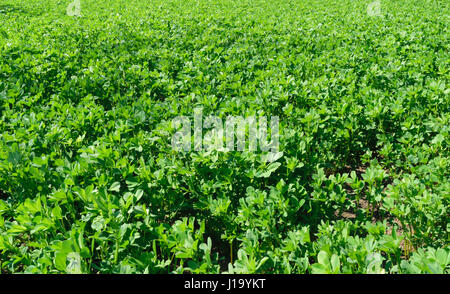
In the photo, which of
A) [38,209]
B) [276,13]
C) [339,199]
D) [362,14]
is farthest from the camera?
[276,13]

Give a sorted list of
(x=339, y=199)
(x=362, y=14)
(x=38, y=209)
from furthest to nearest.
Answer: (x=362, y=14)
(x=339, y=199)
(x=38, y=209)

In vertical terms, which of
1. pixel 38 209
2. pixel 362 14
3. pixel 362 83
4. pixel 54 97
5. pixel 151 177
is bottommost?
pixel 38 209

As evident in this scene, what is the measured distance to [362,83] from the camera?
451 cm

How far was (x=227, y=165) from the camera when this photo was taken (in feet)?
8.42

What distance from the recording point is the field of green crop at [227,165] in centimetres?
188

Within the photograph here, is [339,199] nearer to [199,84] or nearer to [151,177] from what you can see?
[151,177]

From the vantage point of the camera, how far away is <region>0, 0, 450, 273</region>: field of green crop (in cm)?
188

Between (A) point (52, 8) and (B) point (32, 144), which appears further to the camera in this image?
(A) point (52, 8)

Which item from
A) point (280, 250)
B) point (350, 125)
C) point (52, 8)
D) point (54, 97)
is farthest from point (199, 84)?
point (52, 8)

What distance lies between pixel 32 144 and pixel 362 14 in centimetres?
1071

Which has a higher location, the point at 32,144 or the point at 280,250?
the point at 32,144

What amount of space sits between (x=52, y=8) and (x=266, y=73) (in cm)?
1347

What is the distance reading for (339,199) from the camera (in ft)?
7.47
